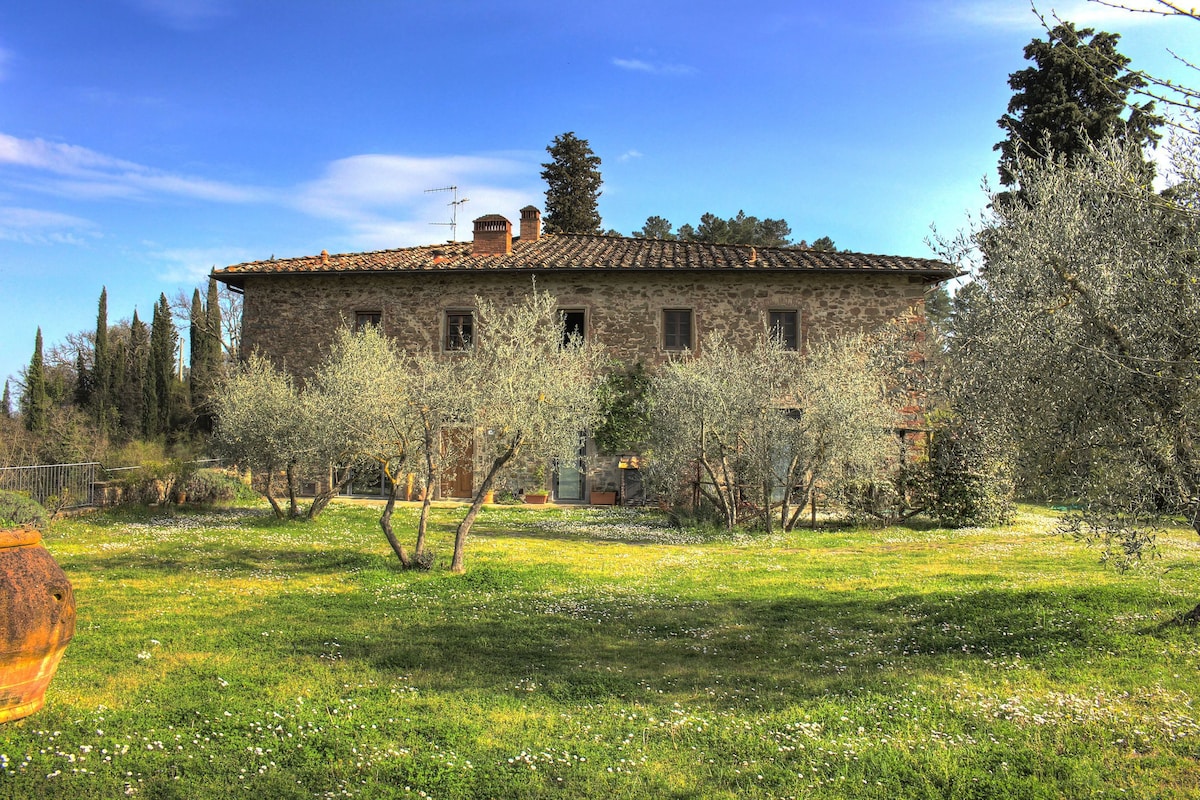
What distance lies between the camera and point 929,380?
6.99 m

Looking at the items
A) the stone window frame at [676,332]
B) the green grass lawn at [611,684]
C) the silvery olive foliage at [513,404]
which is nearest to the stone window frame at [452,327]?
the stone window frame at [676,332]

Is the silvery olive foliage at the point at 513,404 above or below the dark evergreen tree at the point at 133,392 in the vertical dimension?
below

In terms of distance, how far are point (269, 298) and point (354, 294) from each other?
255 cm

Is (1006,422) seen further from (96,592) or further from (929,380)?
(96,592)

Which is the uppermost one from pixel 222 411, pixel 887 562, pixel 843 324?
pixel 843 324

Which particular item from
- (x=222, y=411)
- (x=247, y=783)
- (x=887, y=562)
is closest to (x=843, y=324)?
(x=887, y=562)

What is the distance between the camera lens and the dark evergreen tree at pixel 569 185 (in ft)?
115

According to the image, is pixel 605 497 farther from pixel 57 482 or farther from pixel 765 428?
pixel 57 482

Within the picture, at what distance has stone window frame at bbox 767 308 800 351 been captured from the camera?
20312 mm

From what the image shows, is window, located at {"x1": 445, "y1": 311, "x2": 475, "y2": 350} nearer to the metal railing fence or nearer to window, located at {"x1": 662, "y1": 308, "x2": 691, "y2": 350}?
window, located at {"x1": 662, "y1": 308, "x2": 691, "y2": 350}

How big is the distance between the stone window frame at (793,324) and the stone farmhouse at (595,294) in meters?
0.04

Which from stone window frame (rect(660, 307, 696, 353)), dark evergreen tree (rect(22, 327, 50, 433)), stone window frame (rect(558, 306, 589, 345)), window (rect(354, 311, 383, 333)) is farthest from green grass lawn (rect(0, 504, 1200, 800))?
dark evergreen tree (rect(22, 327, 50, 433))

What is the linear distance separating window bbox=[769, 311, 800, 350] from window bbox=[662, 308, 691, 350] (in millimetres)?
2232

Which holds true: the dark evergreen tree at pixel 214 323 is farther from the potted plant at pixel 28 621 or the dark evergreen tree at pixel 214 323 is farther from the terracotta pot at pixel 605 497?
the potted plant at pixel 28 621
